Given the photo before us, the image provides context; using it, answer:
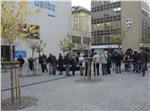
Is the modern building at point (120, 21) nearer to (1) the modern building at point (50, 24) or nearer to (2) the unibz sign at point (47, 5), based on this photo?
(1) the modern building at point (50, 24)

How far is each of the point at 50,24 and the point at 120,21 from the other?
31.6 metres

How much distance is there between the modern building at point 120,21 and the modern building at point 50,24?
1719cm

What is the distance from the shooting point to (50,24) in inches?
2122

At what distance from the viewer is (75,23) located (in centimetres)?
10088

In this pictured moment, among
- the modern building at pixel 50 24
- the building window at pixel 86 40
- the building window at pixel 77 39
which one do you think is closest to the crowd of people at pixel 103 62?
the modern building at pixel 50 24

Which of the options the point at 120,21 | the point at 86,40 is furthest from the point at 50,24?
the point at 120,21

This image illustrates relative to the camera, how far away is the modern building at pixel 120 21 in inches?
3041

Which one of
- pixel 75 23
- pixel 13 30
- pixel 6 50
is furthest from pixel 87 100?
pixel 75 23

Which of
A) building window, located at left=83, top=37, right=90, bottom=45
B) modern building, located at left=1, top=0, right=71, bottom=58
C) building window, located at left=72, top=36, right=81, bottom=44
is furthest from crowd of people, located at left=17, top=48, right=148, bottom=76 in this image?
building window, located at left=83, top=37, right=90, bottom=45

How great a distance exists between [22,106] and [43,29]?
4280cm

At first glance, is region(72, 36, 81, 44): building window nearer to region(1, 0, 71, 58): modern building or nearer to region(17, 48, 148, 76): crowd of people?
region(1, 0, 71, 58): modern building

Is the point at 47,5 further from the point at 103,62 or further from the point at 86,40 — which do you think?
the point at 103,62

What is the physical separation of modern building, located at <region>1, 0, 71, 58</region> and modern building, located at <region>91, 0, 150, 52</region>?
17194 mm

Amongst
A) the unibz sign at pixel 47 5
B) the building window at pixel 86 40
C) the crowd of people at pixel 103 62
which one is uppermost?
the unibz sign at pixel 47 5
